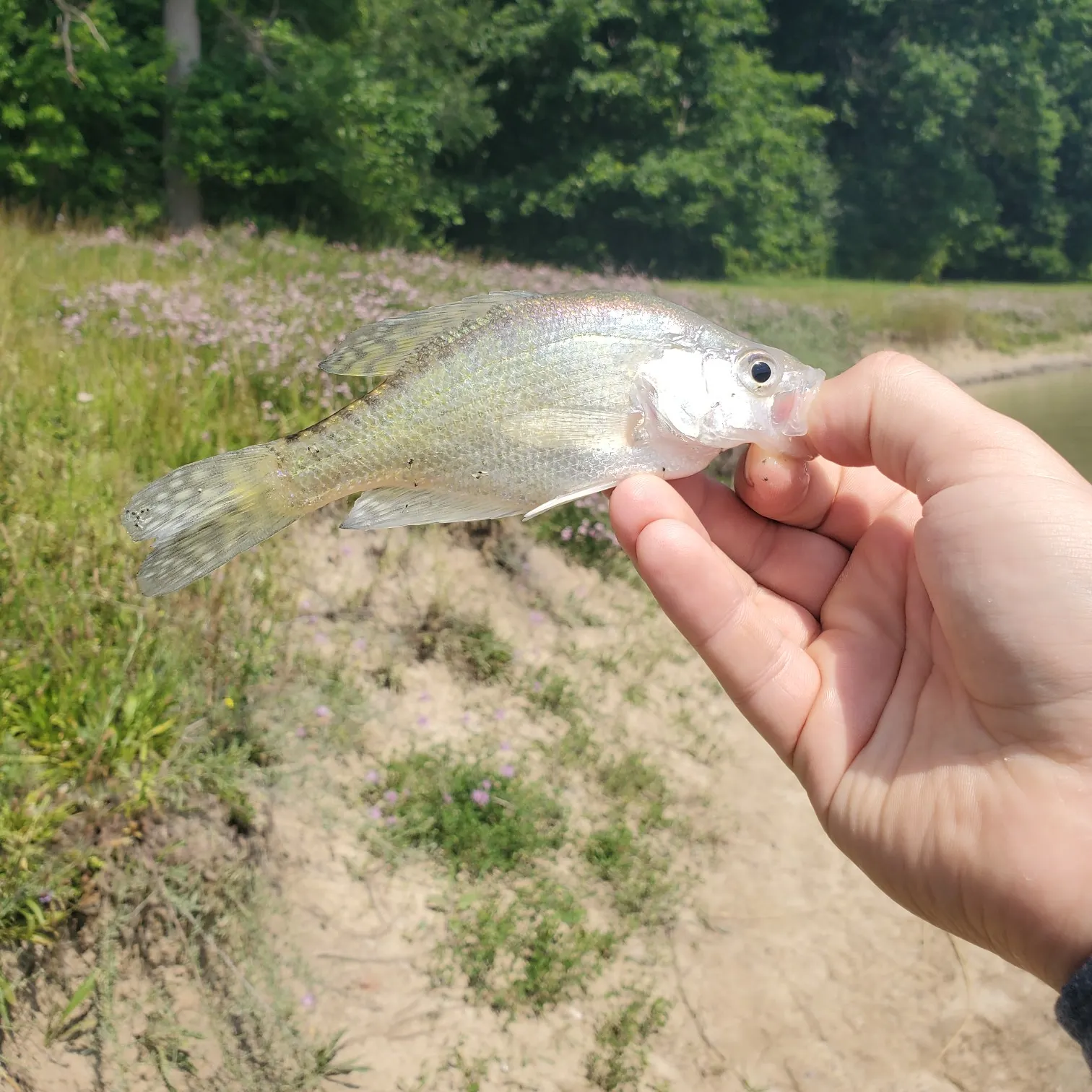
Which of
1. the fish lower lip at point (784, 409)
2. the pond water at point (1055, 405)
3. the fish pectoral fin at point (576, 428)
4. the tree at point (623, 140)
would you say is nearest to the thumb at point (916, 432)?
the fish lower lip at point (784, 409)

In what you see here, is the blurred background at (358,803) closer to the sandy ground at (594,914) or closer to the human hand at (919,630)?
the sandy ground at (594,914)

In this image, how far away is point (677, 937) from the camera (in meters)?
4.02

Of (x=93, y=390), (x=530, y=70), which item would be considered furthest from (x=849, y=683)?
(x=530, y=70)

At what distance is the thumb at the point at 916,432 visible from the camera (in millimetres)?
1957

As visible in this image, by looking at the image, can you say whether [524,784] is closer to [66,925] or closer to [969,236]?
[66,925]

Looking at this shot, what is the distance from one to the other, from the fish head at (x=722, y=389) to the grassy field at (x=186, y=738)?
90.4 inches

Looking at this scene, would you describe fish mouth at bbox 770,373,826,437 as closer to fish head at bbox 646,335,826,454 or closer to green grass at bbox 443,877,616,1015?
fish head at bbox 646,335,826,454

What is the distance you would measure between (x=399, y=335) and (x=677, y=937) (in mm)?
3136

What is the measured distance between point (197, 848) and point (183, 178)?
17.4 m

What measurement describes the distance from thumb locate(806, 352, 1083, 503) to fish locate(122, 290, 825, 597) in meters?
0.12

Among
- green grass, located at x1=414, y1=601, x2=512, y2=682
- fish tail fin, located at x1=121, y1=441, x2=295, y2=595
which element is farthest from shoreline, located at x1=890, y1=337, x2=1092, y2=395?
fish tail fin, located at x1=121, y1=441, x2=295, y2=595

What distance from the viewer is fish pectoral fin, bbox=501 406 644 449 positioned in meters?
2.06

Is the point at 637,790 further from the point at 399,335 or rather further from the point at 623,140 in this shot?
the point at 623,140

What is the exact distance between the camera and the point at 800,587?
252 cm
